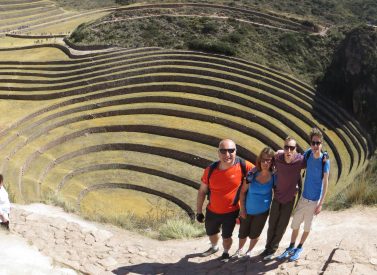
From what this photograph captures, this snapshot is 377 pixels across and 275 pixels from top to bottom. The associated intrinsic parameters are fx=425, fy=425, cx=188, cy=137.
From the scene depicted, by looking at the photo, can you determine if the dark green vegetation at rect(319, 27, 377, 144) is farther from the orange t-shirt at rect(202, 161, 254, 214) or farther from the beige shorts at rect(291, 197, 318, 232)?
the orange t-shirt at rect(202, 161, 254, 214)

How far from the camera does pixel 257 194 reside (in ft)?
21.3

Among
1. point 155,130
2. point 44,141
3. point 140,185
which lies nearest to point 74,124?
point 44,141

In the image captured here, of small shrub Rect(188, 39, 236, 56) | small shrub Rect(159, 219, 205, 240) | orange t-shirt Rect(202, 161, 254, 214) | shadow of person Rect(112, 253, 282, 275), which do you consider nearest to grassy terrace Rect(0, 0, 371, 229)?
small shrub Rect(188, 39, 236, 56)

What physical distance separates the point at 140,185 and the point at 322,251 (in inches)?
494

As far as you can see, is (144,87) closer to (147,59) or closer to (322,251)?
(147,59)

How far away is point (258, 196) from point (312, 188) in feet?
2.87

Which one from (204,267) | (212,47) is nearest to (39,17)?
(212,47)

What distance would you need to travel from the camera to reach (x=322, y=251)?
6.82m

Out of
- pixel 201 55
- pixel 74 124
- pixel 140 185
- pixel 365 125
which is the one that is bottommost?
pixel 140 185

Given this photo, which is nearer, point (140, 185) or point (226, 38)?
point (140, 185)

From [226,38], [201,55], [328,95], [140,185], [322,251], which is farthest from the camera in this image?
[226,38]

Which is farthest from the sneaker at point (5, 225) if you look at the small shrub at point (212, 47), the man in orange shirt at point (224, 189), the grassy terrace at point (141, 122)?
the small shrub at point (212, 47)

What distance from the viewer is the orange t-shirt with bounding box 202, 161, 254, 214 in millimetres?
6496

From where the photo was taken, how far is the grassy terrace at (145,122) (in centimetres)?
1859
